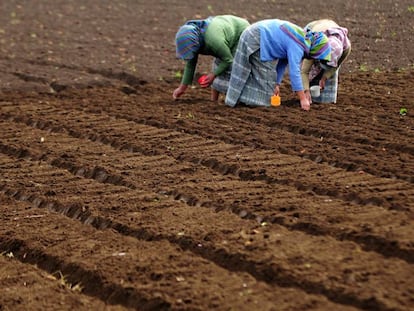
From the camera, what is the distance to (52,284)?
5.21 metres

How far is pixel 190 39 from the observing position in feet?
32.1

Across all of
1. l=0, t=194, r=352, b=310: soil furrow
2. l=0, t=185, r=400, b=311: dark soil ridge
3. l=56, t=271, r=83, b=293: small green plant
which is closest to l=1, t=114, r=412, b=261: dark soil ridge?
l=0, t=185, r=400, b=311: dark soil ridge

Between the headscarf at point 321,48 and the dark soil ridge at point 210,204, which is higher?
the headscarf at point 321,48

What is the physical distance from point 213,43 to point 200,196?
3615 millimetres

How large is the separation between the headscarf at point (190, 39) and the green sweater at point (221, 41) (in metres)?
0.08

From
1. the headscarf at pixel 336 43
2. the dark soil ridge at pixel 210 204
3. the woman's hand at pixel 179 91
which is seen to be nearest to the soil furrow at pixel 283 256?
the dark soil ridge at pixel 210 204

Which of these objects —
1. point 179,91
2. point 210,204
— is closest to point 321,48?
point 179,91

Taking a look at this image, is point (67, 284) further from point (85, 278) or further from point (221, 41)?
point (221, 41)

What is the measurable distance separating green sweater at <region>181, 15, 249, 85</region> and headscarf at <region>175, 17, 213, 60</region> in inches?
3.1

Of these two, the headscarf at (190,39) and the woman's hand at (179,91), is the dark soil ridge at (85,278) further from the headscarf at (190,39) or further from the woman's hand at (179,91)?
the woman's hand at (179,91)

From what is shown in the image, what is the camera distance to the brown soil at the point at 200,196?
490 centimetres

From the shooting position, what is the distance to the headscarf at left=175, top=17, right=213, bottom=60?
9781mm

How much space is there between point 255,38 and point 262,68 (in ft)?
1.23

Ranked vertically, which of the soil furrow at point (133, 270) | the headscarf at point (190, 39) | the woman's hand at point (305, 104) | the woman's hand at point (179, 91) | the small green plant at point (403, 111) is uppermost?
the headscarf at point (190, 39)
